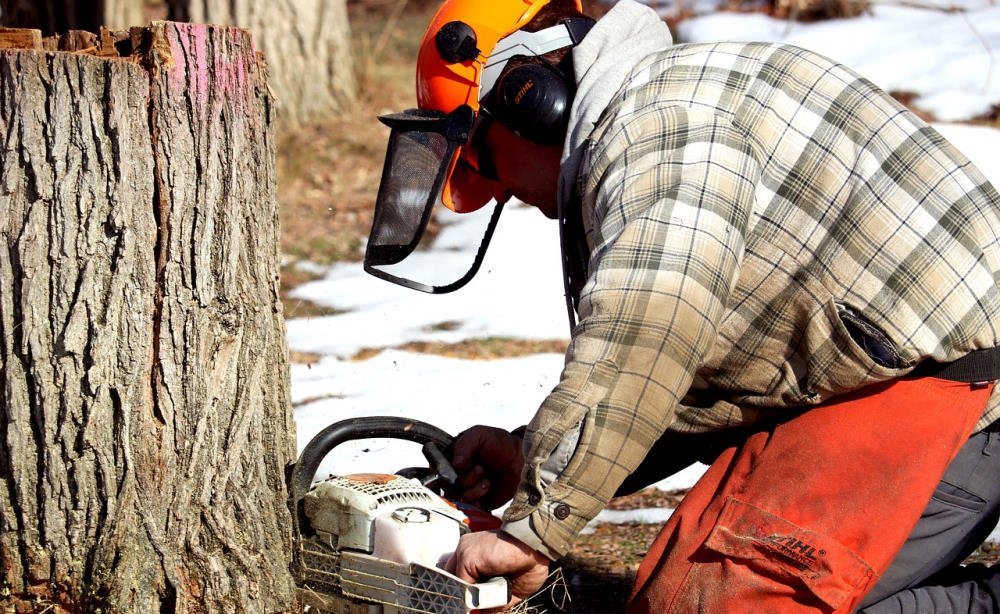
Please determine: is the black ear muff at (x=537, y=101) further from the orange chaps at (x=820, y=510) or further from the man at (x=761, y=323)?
the orange chaps at (x=820, y=510)

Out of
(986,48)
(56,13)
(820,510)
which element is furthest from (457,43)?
(56,13)

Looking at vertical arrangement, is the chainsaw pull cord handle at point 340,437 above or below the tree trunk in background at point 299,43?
below

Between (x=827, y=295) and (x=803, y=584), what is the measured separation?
0.64 meters

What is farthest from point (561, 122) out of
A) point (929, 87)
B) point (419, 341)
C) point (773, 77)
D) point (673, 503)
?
point (929, 87)

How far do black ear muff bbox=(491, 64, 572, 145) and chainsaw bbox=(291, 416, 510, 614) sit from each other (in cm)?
85

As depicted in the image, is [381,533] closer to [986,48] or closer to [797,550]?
[797,550]

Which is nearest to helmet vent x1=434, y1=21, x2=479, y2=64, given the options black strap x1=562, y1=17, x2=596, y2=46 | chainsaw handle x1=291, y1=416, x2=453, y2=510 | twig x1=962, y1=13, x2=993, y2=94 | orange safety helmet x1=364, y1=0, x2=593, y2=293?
orange safety helmet x1=364, y1=0, x2=593, y2=293

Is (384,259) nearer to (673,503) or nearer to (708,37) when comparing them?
(673,503)

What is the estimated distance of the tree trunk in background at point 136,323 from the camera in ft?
7.19

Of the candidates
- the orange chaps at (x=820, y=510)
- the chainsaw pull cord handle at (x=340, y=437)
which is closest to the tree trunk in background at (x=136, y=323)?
the chainsaw pull cord handle at (x=340, y=437)

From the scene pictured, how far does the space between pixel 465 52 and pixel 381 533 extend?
1224mm

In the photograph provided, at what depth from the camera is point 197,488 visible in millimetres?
2387

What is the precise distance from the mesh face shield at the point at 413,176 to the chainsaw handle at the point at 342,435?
439mm

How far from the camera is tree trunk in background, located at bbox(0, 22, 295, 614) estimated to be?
2191 millimetres
